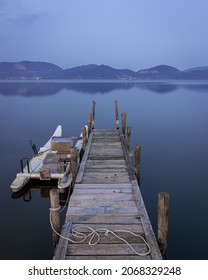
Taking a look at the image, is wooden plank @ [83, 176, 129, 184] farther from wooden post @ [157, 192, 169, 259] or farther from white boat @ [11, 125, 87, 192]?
wooden post @ [157, 192, 169, 259]

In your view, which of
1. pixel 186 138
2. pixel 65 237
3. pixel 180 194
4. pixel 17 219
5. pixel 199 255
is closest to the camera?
pixel 65 237

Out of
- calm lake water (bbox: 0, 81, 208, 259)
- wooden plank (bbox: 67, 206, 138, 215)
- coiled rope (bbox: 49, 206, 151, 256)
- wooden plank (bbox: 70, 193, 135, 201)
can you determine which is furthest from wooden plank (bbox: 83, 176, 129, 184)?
coiled rope (bbox: 49, 206, 151, 256)

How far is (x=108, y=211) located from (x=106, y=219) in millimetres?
428

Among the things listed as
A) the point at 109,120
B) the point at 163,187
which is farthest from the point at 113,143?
the point at 109,120

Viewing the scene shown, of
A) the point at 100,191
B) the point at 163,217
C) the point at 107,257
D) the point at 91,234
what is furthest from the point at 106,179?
the point at 107,257

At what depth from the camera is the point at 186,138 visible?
2878 cm

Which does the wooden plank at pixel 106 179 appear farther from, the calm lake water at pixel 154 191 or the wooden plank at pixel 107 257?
the wooden plank at pixel 107 257

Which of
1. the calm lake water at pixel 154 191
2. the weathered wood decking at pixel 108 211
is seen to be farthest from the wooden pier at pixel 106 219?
the calm lake water at pixel 154 191

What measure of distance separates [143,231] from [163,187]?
9038 millimetres

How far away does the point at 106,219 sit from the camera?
24.5 ft
